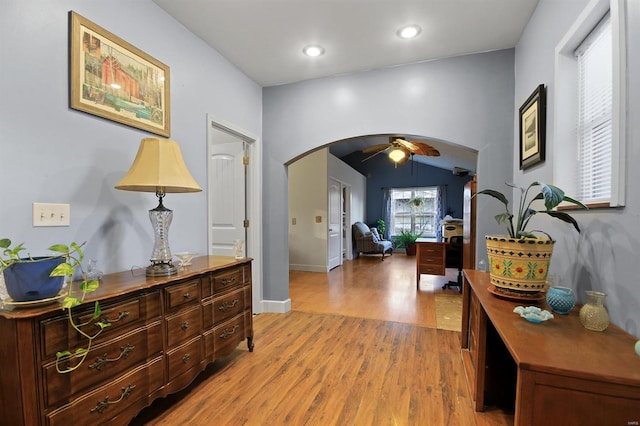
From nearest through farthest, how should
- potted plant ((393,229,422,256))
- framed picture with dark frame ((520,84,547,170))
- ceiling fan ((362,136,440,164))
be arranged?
1. framed picture with dark frame ((520,84,547,170))
2. ceiling fan ((362,136,440,164))
3. potted plant ((393,229,422,256))

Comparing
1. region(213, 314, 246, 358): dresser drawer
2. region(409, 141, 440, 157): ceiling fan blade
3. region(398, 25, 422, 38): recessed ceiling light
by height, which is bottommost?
region(213, 314, 246, 358): dresser drawer

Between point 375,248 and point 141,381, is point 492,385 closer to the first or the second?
point 141,381

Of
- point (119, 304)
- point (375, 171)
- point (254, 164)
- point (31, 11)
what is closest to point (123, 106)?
point (31, 11)

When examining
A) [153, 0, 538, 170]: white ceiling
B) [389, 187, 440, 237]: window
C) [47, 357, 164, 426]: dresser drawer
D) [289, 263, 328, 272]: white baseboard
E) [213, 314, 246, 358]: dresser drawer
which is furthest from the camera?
[389, 187, 440, 237]: window

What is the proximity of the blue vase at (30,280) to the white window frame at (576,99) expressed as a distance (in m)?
2.37

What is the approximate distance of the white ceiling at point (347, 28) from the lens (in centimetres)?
221

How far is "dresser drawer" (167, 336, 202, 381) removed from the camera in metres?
1.72

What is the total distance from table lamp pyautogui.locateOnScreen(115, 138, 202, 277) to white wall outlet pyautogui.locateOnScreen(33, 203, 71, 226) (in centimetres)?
30

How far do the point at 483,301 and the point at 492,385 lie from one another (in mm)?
594

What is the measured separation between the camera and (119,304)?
1435mm

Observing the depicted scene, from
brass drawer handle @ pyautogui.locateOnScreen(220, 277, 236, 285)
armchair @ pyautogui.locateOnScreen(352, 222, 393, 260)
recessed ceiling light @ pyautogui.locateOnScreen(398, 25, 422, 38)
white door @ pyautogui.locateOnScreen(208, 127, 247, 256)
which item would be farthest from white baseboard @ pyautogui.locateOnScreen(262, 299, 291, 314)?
armchair @ pyautogui.locateOnScreen(352, 222, 393, 260)

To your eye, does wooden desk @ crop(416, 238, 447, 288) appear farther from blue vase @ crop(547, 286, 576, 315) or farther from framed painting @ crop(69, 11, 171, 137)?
framed painting @ crop(69, 11, 171, 137)

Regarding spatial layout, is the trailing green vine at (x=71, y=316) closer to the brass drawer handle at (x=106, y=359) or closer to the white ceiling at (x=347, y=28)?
the brass drawer handle at (x=106, y=359)

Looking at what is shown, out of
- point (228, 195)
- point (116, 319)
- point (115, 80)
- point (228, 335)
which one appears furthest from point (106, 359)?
point (228, 195)
